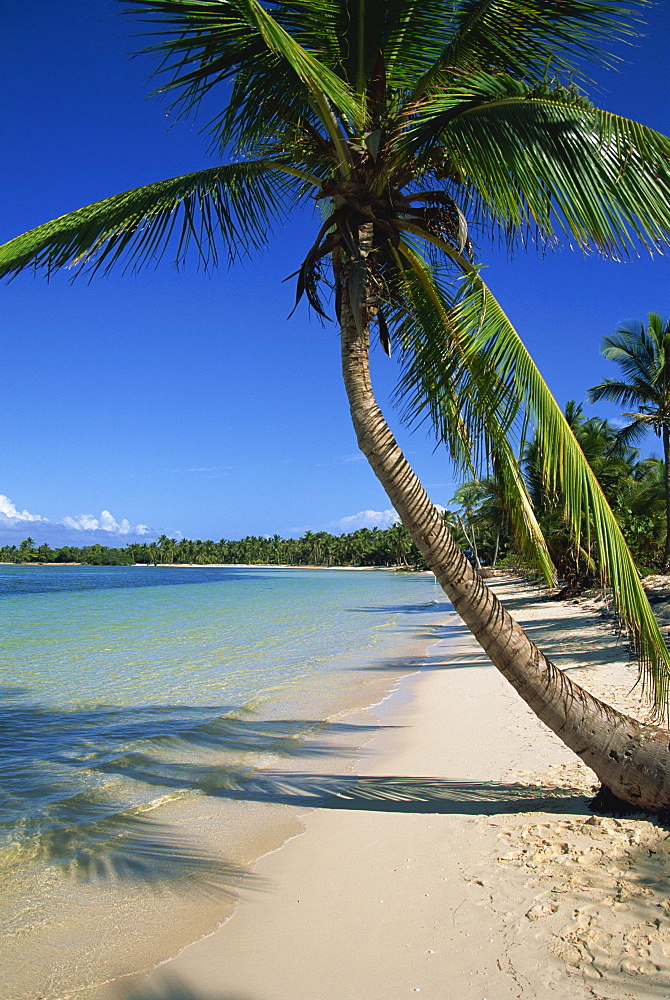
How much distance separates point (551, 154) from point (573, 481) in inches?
68.7

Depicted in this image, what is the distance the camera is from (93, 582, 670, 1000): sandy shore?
2.68 meters

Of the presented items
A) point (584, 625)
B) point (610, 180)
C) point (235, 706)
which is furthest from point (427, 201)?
point (584, 625)

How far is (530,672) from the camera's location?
373 cm

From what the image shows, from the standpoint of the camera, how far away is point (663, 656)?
11.7ft

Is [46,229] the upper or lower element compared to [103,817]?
upper

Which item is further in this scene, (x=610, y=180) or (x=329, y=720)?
(x=329, y=720)

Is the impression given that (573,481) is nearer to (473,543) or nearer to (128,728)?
(128,728)

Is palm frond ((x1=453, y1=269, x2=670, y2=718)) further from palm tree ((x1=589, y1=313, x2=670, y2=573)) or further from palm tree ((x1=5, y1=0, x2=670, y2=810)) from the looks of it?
palm tree ((x1=589, y1=313, x2=670, y2=573))

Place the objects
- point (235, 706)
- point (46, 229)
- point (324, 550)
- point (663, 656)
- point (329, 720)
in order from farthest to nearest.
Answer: point (324, 550) → point (235, 706) → point (329, 720) → point (46, 229) → point (663, 656)

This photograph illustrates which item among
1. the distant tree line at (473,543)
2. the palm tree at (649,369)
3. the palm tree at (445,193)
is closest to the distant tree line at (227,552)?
the distant tree line at (473,543)

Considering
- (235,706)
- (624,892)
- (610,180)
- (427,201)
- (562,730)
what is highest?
(427,201)

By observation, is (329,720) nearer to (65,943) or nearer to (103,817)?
(103,817)

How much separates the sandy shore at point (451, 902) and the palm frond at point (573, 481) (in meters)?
1.02

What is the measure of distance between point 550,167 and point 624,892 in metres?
3.69
